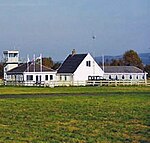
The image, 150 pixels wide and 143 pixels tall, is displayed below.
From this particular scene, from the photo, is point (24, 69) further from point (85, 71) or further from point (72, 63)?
point (85, 71)

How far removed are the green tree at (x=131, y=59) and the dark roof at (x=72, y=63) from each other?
36431mm

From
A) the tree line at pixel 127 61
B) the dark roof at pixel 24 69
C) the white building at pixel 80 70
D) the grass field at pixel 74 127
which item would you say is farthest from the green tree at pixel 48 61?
the grass field at pixel 74 127

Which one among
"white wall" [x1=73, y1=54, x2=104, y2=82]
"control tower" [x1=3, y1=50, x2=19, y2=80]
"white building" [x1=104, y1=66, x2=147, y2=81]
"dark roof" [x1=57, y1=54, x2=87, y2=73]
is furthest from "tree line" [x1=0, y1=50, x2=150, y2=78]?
"white wall" [x1=73, y1=54, x2=104, y2=82]

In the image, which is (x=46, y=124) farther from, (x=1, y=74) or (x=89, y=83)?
(x=1, y=74)

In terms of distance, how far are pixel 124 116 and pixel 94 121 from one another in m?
2.29

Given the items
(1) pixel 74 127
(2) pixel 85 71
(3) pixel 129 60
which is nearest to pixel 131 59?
(3) pixel 129 60

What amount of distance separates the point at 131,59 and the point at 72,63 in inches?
1630

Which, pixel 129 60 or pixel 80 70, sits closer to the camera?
pixel 80 70

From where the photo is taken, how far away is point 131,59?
127188 millimetres

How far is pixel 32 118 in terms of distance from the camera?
1966cm

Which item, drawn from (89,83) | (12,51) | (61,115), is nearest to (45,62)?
(12,51)

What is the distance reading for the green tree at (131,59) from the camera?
125 meters

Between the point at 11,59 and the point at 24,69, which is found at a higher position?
the point at 11,59

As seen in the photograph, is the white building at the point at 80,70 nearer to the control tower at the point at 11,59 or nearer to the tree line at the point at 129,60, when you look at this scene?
the control tower at the point at 11,59
